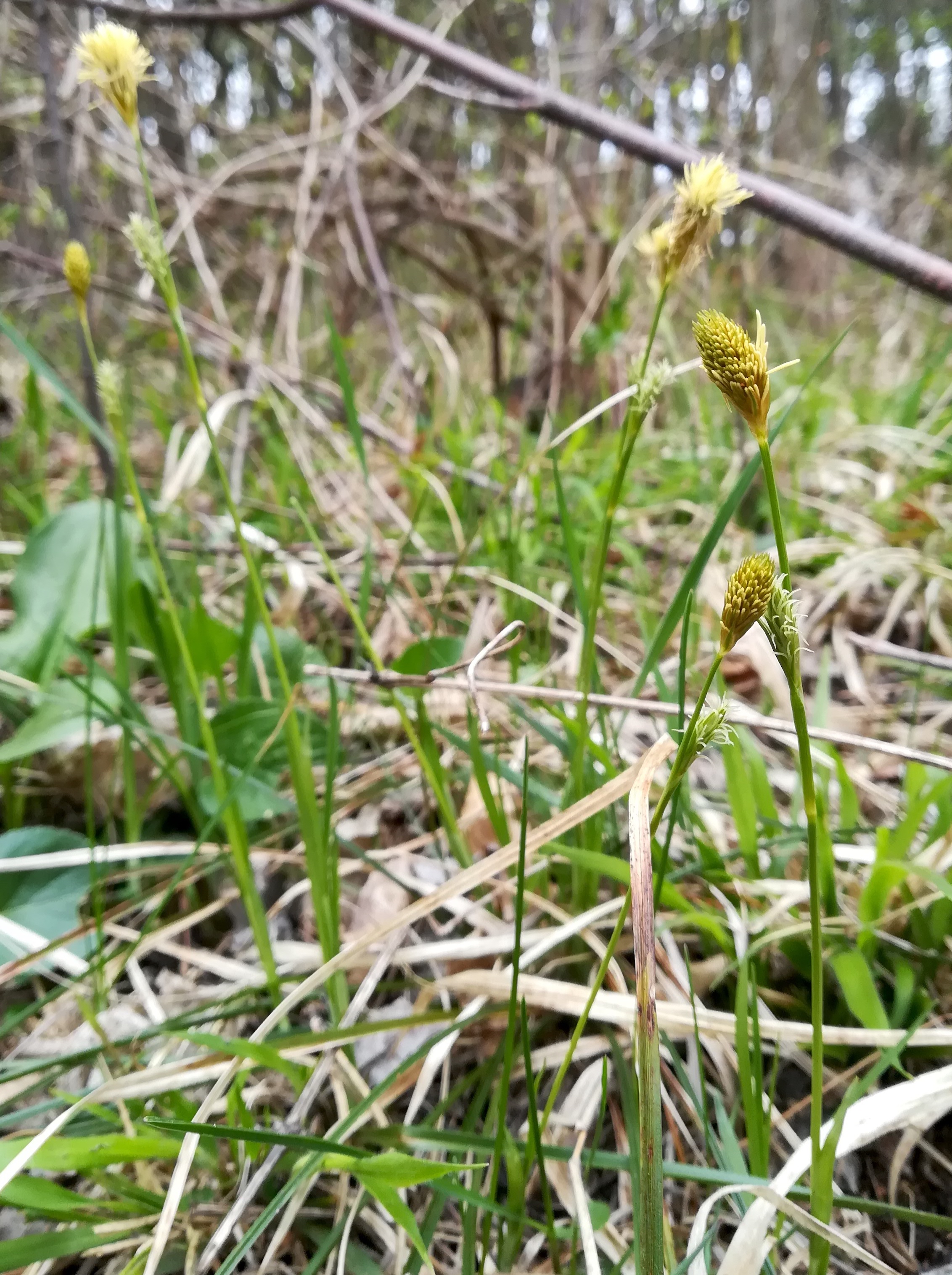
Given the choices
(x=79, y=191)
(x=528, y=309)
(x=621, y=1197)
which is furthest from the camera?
(x=528, y=309)

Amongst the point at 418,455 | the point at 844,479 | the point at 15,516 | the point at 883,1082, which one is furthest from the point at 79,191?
the point at 883,1082

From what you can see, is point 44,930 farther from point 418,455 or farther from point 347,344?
point 347,344

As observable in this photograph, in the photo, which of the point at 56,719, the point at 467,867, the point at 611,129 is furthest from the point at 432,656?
the point at 611,129

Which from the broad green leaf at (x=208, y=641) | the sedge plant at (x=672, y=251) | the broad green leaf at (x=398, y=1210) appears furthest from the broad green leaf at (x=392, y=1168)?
the broad green leaf at (x=208, y=641)

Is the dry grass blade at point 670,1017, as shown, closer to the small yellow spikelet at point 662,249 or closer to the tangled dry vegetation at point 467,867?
the tangled dry vegetation at point 467,867

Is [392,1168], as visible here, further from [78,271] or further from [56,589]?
[56,589]

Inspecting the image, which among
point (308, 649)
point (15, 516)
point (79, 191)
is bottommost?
point (308, 649)
